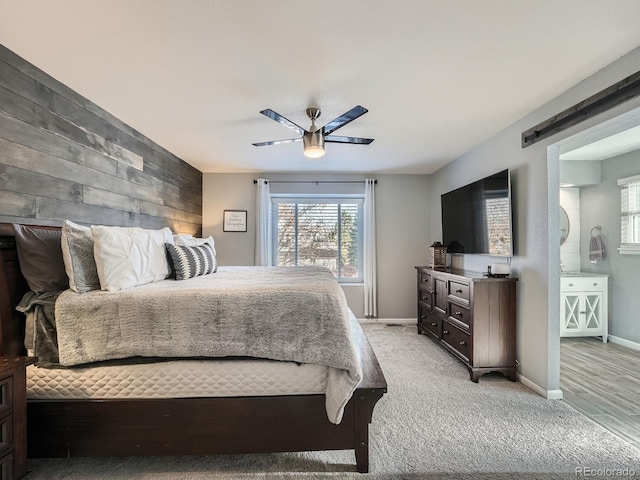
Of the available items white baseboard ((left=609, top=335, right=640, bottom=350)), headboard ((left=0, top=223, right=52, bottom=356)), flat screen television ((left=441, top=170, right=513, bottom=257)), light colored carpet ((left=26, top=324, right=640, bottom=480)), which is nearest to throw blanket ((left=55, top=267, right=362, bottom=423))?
headboard ((left=0, top=223, right=52, bottom=356))

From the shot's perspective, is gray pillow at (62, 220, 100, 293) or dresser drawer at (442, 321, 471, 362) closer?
gray pillow at (62, 220, 100, 293)

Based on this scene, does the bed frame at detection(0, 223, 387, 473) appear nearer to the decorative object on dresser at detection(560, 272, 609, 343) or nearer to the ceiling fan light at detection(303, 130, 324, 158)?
the ceiling fan light at detection(303, 130, 324, 158)

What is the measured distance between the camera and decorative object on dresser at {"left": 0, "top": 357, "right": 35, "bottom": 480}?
134 cm

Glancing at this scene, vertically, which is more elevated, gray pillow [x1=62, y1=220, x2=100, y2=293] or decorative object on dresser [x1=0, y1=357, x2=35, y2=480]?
gray pillow [x1=62, y1=220, x2=100, y2=293]

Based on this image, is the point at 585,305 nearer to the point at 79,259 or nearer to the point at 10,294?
the point at 79,259

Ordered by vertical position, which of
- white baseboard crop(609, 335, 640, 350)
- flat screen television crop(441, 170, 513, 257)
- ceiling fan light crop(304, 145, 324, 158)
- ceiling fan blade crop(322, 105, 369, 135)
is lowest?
white baseboard crop(609, 335, 640, 350)

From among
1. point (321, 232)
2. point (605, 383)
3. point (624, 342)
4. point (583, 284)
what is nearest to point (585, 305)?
point (583, 284)

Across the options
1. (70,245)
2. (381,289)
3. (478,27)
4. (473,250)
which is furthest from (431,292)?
(70,245)

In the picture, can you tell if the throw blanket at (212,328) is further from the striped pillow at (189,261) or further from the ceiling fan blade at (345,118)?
the ceiling fan blade at (345,118)

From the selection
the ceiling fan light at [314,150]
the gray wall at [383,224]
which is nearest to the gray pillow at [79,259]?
the ceiling fan light at [314,150]

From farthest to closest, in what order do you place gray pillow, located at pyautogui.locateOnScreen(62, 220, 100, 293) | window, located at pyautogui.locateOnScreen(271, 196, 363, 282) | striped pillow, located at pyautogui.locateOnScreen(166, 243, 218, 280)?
window, located at pyautogui.locateOnScreen(271, 196, 363, 282) < striped pillow, located at pyautogui.locateOnScreen(166, 243, 218, 280) < gray pillow, located at pyautogui.locateOnScreen(62, 220, 100, 293)

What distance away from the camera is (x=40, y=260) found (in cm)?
163

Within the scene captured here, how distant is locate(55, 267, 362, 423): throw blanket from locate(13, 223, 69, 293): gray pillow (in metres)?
0.17

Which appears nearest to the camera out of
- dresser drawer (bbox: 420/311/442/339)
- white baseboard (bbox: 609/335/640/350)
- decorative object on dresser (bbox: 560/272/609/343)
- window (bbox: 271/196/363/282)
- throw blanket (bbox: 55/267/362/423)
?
throw blanket (bbox: 55/267/362/423)
